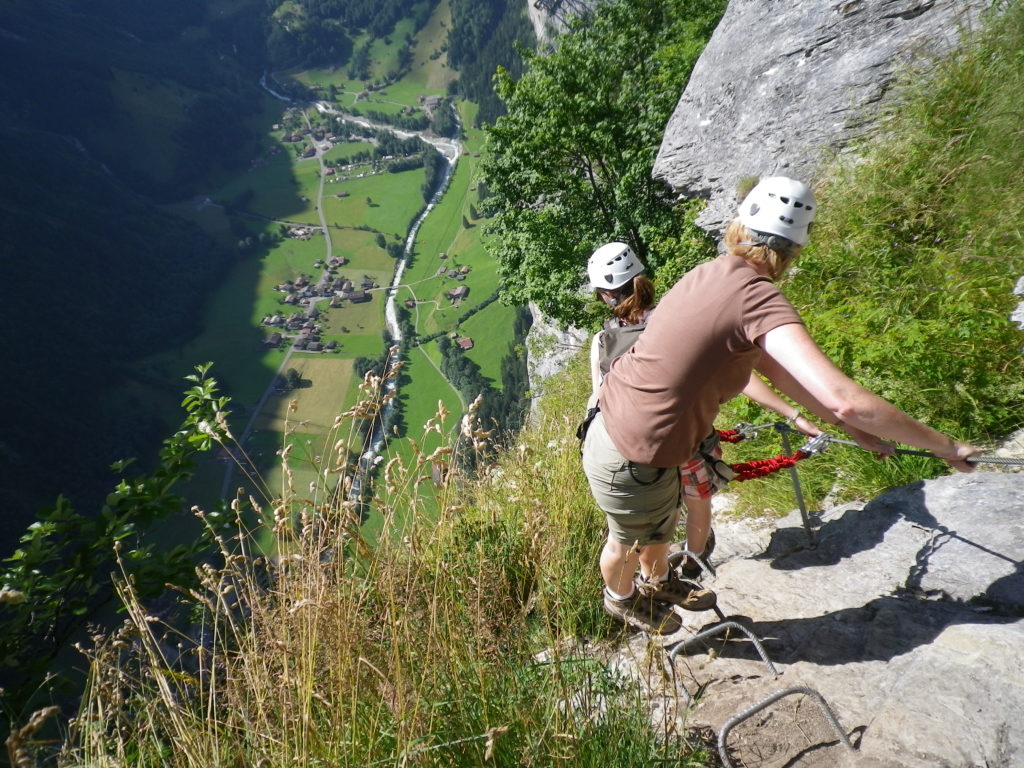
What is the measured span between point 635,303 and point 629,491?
1.39 metres

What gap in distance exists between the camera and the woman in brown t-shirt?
183 cm

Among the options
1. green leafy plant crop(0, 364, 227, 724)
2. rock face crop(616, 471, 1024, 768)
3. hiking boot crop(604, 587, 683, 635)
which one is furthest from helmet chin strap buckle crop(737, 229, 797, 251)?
green leafy plant crop(0, 364, 227, 724)

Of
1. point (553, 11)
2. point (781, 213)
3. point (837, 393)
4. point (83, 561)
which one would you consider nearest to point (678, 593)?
point (837, 393)

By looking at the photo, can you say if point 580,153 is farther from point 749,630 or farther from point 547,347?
point 749,630

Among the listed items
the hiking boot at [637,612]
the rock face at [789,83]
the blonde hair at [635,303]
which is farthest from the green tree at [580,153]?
the hiking boot at [637,612]

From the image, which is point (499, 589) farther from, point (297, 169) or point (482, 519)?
point (297, 169)

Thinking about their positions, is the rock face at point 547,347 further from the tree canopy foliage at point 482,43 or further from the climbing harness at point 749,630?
the tree canopy foliage at point 482,43

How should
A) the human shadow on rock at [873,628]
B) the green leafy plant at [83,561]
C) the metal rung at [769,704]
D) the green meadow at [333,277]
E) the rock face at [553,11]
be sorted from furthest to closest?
the green meadow at [333,277], the rock face at [553,11], the green leafy plant at [83,561], the human shadow on rock at [873,628], the metal rung at [769,704]

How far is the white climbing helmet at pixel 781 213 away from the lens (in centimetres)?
217

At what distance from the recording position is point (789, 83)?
9367 millimetres

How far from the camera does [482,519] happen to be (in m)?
3.54

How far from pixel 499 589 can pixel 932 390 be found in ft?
10.3

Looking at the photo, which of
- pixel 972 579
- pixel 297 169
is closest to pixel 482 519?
pixel 972 579

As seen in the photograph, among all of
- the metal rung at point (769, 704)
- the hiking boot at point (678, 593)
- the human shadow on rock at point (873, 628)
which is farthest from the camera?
the hiking boot at point (678, 593)
